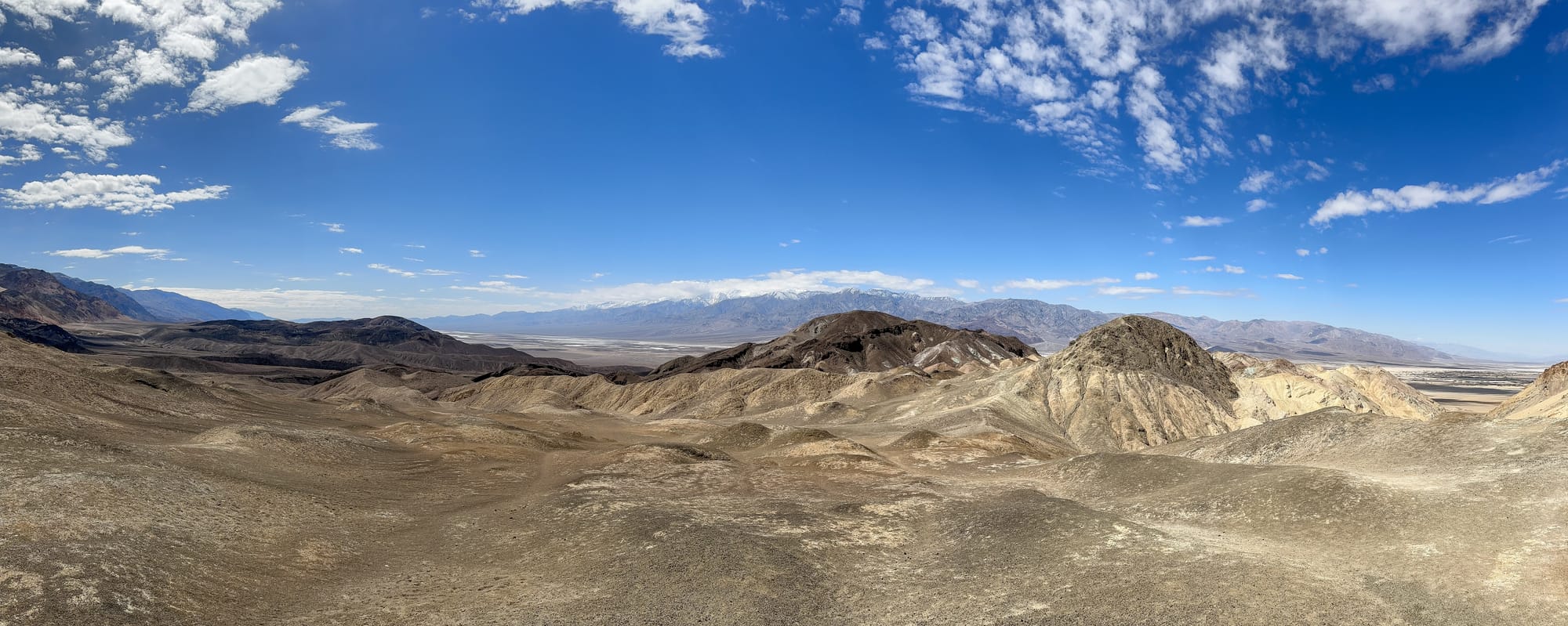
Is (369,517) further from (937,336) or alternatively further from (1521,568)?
(937,336)

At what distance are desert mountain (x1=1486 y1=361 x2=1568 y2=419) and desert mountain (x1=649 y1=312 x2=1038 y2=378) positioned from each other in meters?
68.9

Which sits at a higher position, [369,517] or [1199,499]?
[1199,499]

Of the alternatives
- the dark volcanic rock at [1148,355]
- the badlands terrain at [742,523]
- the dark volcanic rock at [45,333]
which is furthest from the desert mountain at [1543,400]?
the dark volcanic rock at [45,333]

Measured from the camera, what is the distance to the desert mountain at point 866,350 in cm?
12775

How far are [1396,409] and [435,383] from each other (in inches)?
5636

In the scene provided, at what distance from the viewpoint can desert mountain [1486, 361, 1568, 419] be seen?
3831 cm

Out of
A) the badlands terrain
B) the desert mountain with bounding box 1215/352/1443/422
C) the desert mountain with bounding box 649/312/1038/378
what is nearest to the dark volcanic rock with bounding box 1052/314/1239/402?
the desert mountain with bounding box 1215/352/1443/422

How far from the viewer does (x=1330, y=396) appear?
64.1m

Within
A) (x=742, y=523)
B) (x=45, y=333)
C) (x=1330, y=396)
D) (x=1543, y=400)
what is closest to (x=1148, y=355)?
(x=1330, y=396)

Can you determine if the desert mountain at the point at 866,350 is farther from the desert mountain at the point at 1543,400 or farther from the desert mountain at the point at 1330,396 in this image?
the desert mountain at the point at 1543,400

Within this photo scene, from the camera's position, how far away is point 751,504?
1064 inches

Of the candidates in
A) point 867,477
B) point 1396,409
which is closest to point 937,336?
point 1396,409

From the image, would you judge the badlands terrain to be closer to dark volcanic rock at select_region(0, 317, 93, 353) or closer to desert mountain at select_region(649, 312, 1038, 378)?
desert mountain at select_region(649, 312, 1038, 378)

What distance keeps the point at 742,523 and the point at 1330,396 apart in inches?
2636
